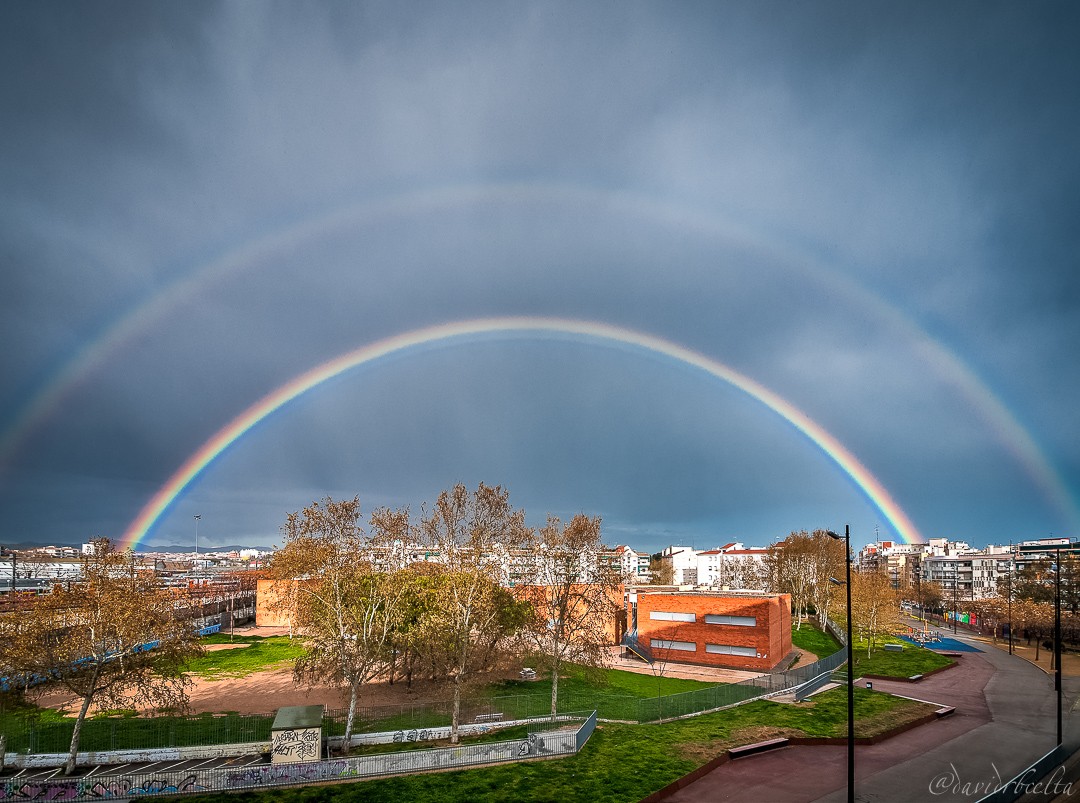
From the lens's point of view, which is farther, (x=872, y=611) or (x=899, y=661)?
(x=872, y=611)

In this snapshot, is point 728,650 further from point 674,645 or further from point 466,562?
point 466,562

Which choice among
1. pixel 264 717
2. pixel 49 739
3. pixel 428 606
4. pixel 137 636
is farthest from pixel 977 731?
pixel 49 739

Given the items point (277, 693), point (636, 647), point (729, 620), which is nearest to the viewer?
point (277, 693)

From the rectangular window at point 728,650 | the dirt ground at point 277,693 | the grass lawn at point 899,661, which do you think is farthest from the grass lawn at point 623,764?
the rectangular window at point 728,650

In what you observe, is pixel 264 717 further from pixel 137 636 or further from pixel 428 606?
pixel 428 606

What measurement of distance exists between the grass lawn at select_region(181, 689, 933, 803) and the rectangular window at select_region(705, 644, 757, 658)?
57.0ft

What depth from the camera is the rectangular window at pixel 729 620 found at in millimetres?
58156

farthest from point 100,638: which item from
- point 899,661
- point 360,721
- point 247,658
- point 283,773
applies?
point 899,661

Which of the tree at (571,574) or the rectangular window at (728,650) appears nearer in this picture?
the tree at (571,574)

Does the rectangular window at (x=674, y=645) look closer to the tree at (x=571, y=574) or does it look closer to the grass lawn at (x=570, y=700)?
the grass lawn at (x=570, y=700)

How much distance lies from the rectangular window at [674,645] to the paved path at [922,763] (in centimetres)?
2124

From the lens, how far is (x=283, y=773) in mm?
26547

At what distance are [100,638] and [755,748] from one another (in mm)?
31000

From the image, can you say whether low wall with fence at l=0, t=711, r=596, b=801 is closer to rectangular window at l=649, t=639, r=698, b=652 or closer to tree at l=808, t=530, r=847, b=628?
rectangular window at l=649, t=639, r=698, b=652
